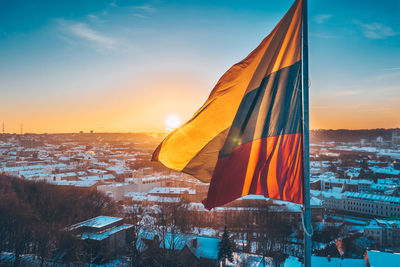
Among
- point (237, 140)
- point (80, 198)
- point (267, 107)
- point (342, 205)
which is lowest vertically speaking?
point (342, 205)

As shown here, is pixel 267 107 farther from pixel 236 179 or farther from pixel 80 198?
pixel 80 198

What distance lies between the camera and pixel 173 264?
17.4m

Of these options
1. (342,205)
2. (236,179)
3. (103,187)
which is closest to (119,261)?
(236,179)

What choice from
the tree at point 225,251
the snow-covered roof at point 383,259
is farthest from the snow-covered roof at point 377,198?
the tree at point 225,251

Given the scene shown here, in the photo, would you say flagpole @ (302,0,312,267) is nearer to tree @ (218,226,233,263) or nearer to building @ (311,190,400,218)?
tree @ (218,226,233,263)

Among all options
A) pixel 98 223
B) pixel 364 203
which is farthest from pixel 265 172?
pixel 364 203

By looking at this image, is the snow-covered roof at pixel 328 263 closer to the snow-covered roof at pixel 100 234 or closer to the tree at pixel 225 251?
the tree at pixel 225 251

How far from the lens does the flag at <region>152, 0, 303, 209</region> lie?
3086 millimetres

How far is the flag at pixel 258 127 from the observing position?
309cm

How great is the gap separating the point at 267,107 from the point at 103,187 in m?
44.8

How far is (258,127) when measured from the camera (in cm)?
334

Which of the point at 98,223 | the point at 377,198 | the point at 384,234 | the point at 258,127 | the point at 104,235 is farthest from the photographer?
the point at 377,198

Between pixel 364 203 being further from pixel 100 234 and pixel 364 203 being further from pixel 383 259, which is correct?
pixel 100 234

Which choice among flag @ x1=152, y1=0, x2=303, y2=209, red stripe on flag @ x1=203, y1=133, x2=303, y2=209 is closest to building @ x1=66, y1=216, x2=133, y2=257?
flag @ x1=152, y1=0, x2=303, y2=209
